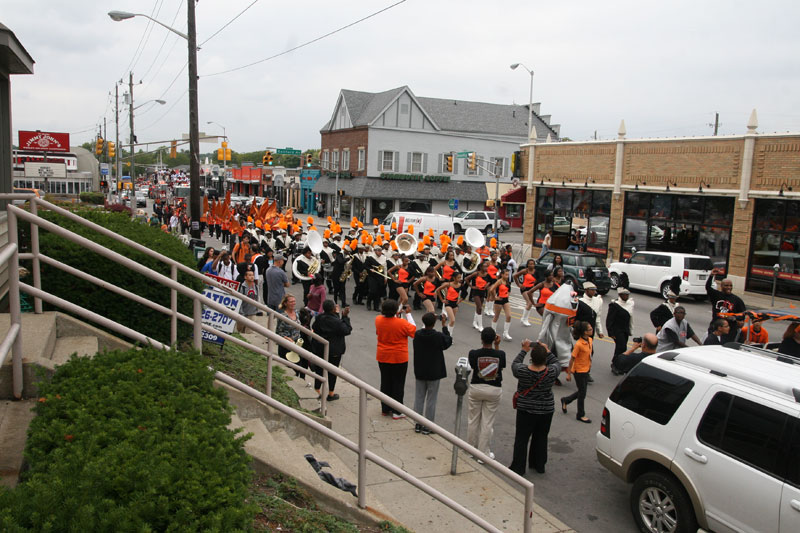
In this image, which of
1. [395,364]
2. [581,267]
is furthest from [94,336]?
[581,267]

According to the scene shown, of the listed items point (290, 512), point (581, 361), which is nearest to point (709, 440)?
point (581, 361)

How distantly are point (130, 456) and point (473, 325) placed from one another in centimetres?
1309

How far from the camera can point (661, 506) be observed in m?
5.93

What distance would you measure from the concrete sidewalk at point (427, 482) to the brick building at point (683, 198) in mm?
19749

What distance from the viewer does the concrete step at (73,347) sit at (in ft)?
16.1

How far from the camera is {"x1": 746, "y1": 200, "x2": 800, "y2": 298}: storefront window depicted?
73.2 feet

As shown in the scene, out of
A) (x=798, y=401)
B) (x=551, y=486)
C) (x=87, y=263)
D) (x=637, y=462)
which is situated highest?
(x=87, y=263)

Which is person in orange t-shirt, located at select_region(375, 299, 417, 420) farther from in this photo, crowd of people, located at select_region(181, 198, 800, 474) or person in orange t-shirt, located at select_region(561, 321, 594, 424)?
person in orange t-shirt, located at select_region(561, 321, 594, 424)

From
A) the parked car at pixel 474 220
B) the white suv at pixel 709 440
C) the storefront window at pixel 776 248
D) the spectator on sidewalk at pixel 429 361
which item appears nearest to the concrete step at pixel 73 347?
the spectator on sidewalk at pixel 429 361

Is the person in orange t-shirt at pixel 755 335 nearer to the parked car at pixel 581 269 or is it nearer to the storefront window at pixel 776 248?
the parked car at pixel 581 269

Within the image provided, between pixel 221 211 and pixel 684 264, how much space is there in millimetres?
17266

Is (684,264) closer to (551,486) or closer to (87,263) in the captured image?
(551,486)

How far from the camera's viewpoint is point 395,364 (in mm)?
8523

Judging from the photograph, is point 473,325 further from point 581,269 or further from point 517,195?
point 517,195
